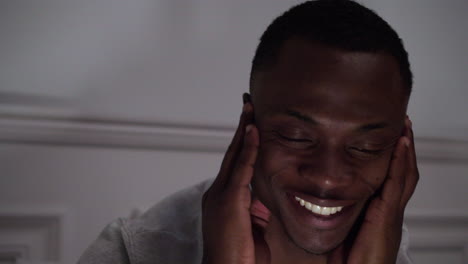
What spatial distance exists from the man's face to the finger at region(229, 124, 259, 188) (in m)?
0.02

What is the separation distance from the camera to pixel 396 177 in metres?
0.81

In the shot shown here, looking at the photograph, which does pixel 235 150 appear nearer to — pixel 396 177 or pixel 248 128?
pixel 248 128

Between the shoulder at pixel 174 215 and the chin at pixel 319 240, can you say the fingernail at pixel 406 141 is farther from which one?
the shoulder at pixel 174 215

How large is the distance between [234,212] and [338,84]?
248mm

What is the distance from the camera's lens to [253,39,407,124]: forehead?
2.35 ft

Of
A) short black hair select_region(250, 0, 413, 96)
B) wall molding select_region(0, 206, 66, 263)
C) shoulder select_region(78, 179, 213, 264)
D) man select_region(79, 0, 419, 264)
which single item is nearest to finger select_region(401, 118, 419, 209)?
man select_region(79, 0, 419, 264)

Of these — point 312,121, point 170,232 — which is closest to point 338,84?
point 312,121

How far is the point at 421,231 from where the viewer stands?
57.1 inches

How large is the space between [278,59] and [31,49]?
678 mm

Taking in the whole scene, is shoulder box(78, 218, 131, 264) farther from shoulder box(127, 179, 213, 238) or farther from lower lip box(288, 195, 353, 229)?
lower lip box(288, 195, 353, 229)

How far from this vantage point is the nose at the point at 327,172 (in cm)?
71

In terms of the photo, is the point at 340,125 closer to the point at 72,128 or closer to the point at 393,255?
the point at 393,255

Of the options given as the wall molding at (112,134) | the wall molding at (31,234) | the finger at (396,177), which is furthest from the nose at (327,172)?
the wall molding at (31,234)

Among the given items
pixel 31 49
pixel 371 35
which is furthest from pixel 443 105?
pixel 31 49
